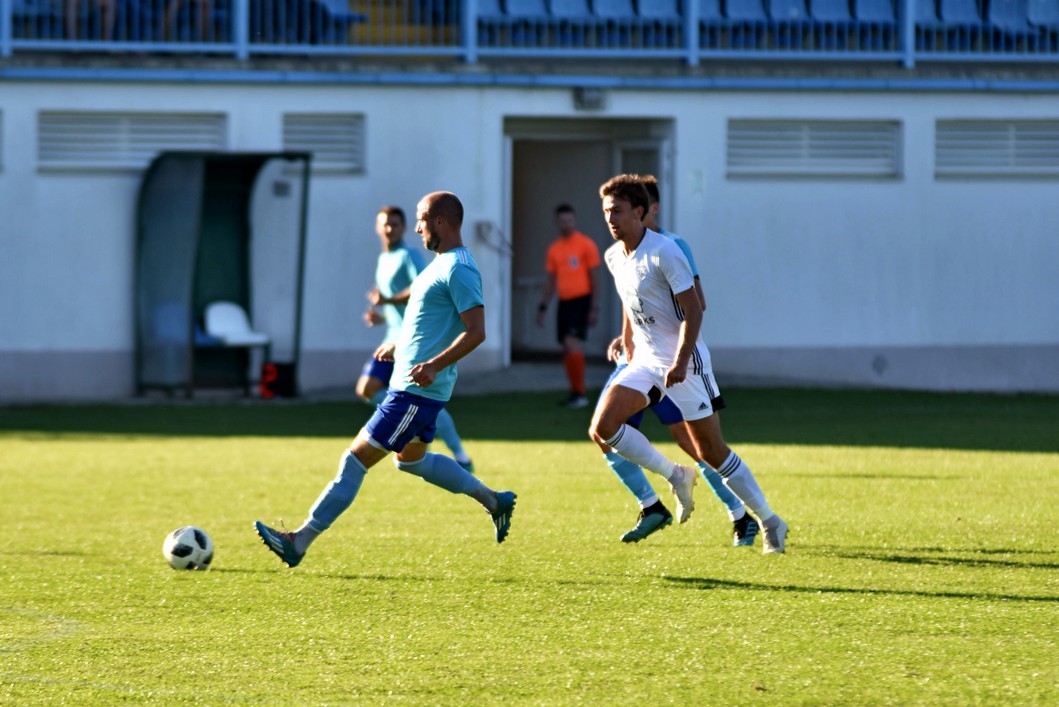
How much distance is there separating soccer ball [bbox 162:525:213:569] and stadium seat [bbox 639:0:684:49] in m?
15.5

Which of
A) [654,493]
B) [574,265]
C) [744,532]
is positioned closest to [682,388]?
[654,493]

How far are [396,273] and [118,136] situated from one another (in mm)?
9595

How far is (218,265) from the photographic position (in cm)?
2203

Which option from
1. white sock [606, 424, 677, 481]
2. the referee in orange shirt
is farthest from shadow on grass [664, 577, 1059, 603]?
the referee in orange shirt

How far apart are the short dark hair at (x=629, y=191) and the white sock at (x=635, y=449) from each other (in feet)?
3.94

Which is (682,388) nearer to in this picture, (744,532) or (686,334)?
(686,334)

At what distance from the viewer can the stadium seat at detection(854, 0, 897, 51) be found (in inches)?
924

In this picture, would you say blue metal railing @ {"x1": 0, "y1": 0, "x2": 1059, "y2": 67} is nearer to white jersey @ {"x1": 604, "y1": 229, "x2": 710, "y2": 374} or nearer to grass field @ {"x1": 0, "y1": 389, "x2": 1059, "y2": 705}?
grass field @ {"x1": 0, "y1": 389, "x2": 1059, "y2": 705}

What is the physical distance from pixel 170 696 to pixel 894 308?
59.8 ft

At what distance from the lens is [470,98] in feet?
72.2

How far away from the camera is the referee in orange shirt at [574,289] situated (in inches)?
758

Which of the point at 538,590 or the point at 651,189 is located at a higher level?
the point at 651,189

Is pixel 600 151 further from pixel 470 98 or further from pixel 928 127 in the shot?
pixel 928 127

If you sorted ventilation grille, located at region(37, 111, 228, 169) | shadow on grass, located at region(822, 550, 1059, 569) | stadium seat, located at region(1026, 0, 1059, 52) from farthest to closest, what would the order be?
stadium seat, located at region(1026, 0, 1059, 52) → ventilation grille, located at region(37, 111, 228, 169) → shadow on grass, located at region(822, 550, 1059, 569)
